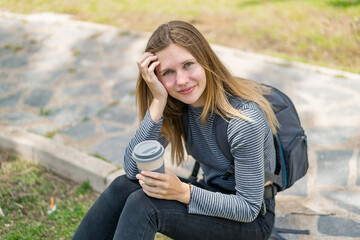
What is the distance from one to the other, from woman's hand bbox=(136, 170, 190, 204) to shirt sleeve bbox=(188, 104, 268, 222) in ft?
0.17

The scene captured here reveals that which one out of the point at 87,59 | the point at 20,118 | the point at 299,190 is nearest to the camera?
the point at 299,190

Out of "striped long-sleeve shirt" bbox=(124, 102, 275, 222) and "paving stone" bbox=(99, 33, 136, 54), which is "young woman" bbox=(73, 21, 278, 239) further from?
"paving stone" bbox=(99, 33, 136, 54)

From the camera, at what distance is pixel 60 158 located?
3424 mm

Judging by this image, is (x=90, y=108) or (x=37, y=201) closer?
(x=37, y=201)

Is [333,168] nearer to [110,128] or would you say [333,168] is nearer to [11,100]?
[110,128]

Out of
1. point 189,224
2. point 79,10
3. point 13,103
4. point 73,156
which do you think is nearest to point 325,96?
point 73,156

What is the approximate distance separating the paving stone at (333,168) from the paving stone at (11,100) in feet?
10.5

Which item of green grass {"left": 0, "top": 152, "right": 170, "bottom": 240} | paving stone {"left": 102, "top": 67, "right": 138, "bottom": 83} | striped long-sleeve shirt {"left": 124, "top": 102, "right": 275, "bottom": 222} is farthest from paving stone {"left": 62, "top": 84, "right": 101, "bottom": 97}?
striped long-sleeve shirt {"left": 124, "top": 102, "right": 275, "bottom": 222}

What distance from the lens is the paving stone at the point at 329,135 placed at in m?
3.53

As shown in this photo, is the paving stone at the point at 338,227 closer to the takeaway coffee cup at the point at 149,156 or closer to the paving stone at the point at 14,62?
the takeaway coffee cup at the point at 149,156

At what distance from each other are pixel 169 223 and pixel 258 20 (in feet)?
16.4

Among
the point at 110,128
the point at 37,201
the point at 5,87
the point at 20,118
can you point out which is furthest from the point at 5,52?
the point at 37,201

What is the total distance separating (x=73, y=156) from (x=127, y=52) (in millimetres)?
2626

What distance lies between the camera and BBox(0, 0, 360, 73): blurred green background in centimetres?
532
